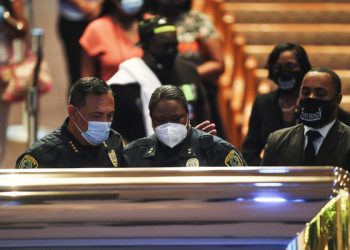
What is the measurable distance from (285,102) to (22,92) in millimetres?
2106

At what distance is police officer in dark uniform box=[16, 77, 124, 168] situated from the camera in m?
3.93

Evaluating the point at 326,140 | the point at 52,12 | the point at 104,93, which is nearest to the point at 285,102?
the point at 326,140

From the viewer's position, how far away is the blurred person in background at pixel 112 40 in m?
6.61

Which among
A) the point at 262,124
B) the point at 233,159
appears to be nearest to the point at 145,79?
the point at 262,124

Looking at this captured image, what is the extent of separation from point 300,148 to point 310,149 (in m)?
0.04

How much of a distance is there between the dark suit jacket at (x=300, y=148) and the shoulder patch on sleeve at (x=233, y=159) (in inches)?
16.9

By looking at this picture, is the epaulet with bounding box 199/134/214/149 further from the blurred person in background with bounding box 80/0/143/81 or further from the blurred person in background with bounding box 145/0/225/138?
the blurred person in background with bounding box 145/0/225/138

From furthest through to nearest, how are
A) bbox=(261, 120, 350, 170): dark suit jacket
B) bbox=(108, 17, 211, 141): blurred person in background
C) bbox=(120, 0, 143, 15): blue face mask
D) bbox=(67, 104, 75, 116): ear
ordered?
bbox=(120, 0, 143, 15): blue face mask → bbox=(108, 17, 211, 141): blurred person in background → bbox=(261, 120, 350, 170): dark suit jacket → bbox=(67, 104, 75, 116): ear

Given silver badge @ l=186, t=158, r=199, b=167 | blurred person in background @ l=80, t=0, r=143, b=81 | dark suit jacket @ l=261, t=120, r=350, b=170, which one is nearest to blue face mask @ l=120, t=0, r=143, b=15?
blurred person in background @ l=80, t=0, r=143, b=81

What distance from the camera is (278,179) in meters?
1.34

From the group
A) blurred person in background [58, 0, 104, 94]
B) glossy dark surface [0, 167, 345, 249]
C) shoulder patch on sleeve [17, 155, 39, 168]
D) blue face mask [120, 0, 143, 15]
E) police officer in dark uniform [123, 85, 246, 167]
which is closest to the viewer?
glossy dark surface [0, 167, 345, 249]

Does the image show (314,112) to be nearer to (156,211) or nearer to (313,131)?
(313,131)

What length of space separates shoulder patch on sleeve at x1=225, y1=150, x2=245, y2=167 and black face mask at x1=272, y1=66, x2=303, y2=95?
1.67 meters

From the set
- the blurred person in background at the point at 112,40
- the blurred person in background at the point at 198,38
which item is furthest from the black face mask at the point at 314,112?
the blurred person in background at the point at 198,38
